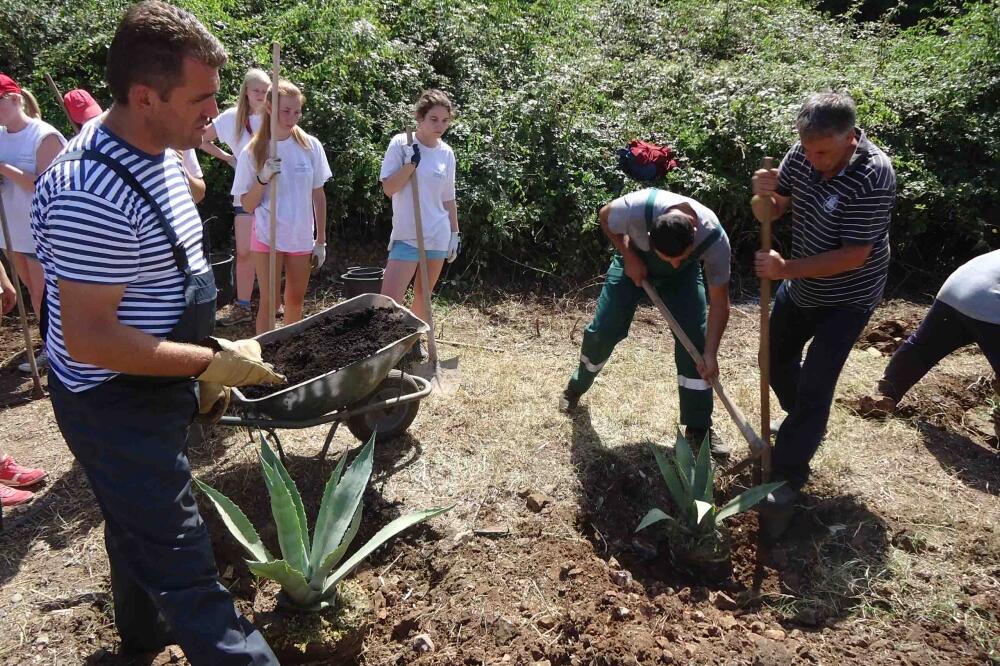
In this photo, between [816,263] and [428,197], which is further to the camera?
[428,197]

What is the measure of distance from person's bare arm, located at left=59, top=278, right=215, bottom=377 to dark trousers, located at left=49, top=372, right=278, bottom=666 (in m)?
0.22

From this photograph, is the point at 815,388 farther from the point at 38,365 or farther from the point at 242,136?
the point at 38,365

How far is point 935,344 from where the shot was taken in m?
4.37

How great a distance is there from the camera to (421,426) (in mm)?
4258

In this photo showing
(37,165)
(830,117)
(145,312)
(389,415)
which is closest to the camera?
(145,312)

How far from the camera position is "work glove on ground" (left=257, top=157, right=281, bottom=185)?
164 inches

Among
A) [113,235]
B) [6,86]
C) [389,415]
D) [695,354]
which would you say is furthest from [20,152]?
[695,354]

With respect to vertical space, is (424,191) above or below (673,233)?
below

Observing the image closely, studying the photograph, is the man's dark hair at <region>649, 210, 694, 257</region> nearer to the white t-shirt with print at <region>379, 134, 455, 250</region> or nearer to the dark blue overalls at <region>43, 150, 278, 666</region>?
the white t-shirt with print at <region>379, 134, 455, 250</region>

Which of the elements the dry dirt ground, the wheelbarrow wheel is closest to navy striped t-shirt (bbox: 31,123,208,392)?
the dry dirt ground

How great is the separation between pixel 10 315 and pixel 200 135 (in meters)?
4.99

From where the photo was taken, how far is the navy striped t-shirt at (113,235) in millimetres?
1799

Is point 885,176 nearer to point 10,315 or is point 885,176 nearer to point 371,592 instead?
point 371,592

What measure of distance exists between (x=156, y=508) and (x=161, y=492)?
0.05m
